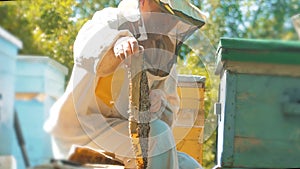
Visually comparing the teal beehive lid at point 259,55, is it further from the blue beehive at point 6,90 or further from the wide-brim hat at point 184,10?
the blue beehive at point 6,90

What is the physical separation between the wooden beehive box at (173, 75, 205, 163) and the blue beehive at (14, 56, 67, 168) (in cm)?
45

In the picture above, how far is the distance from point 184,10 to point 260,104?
463mm

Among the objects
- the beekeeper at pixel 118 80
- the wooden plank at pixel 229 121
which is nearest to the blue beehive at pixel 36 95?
the beekeeper at pixel 118 80

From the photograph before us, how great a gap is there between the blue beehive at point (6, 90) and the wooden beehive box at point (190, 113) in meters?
1.12

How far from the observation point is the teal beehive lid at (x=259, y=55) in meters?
1.55

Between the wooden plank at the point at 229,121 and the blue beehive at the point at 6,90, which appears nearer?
the wooden plank at the point at 229,121

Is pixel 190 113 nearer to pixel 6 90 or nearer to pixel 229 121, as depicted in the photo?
pixel 229 121

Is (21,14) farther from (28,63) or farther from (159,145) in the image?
(159,145)

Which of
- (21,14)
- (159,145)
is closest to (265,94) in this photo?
(159,145)

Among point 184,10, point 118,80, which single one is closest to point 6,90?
point 118,80

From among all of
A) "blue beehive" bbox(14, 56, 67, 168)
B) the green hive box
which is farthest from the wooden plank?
"blue beehive" bbox(14, 56, 67, 168)

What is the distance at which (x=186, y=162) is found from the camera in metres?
2.03

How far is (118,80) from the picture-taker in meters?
1.89

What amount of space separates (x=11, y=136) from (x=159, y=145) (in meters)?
1.34
